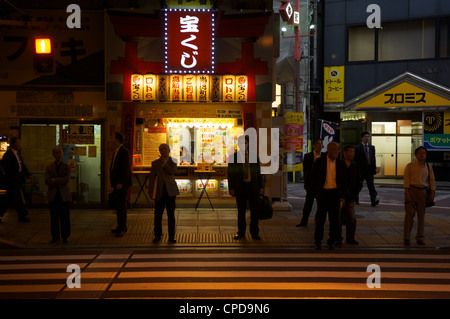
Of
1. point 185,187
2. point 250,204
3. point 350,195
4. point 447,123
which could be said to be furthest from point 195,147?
point 447,123

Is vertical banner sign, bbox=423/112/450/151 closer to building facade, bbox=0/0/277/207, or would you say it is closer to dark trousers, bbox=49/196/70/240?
building facade, bbox=0/0/277/207

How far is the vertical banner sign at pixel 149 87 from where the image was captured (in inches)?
523

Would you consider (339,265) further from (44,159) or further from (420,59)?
(420,59)

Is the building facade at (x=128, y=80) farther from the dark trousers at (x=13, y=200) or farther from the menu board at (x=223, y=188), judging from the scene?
the dark trousers at (x=13, y=200)

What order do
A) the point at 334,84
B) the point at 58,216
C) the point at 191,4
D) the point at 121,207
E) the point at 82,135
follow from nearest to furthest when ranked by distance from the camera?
the point at 58,216
the point at 121,207
the point at 191,4
the point at 82,135
the point at 334,84

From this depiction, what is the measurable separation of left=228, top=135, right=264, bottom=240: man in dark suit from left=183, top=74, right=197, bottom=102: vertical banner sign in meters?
3.80

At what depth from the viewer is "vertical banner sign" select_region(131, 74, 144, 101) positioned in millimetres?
13289

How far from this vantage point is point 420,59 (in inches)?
896

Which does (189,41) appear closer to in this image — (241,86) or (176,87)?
(176,87)

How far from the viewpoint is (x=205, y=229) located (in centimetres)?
1111

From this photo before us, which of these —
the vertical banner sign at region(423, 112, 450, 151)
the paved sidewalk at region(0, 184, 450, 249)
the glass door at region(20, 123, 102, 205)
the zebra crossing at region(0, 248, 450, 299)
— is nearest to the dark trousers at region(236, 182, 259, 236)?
the paved sidewalk at region(0, 184, 450, 249)

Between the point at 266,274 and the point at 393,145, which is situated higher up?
the point at 393,145

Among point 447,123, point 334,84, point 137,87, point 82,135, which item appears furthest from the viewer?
point 334,84

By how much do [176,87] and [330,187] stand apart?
5994 mm
